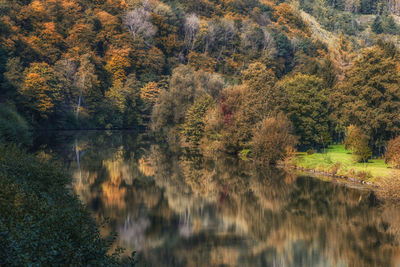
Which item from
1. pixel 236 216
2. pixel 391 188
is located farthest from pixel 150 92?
pixel 391 188

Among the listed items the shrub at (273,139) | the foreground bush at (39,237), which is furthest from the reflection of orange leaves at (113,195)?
the shrub at (273,139)

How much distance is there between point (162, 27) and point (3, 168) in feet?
342

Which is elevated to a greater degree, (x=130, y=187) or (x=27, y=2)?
(x=130, y=187)

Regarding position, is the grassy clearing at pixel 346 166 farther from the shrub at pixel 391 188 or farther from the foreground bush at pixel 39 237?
the foreground bush at pixel 39 237

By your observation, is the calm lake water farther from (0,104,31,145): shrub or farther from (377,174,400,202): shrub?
(0,104,31,145): shrub

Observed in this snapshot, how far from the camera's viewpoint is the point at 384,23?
555ft

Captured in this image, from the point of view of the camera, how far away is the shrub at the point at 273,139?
41281 mm

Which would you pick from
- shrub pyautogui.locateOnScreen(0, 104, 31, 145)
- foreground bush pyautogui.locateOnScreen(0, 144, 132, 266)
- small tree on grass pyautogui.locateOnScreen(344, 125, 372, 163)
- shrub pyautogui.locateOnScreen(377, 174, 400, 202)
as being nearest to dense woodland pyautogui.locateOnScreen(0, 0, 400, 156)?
small tree on grass pyautogui.locateOnScreen(344, 125, 372, 163)

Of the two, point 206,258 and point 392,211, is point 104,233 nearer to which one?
point 206,258

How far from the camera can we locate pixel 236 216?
23812 mm

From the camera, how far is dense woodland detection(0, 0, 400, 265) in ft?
131

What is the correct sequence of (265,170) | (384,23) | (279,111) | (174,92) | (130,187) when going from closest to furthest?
(130,187) < (265,170) < (279,111) < (174,92) < (384,23)

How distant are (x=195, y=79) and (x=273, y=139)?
89.4 feet

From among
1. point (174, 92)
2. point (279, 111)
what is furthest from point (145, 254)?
point (174, 92)
